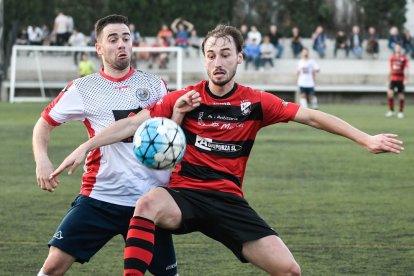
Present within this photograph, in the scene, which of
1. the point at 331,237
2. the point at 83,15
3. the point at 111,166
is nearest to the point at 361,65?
the point at 83,15

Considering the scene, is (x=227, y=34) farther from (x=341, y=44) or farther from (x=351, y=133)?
(x=341, y=44)

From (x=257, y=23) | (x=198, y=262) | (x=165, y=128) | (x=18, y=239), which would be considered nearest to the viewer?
(x=165, y=128)

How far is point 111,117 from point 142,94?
25 centimetres

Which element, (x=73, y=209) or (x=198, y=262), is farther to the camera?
(x=198, y=262)

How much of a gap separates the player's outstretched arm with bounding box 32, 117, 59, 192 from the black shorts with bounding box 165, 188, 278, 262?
2.34 feet

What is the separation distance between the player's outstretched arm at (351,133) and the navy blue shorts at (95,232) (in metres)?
1.16

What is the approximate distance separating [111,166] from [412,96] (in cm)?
3455

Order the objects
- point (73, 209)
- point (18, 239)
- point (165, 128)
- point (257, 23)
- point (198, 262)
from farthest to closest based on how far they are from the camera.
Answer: point (257, 23)
point (18, 239)
point (198, 262)
point (73, 209)
point (165, 128)

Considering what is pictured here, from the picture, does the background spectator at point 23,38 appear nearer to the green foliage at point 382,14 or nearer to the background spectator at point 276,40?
the background spectator at point 276,40

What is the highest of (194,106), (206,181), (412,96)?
(194,106)

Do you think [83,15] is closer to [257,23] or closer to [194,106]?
[257,23]

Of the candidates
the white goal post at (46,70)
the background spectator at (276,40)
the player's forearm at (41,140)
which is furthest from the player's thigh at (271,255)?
the background spectator at (276,40)

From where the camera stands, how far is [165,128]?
6.01 m

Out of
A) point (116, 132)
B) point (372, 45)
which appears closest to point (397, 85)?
point (372, 45)
